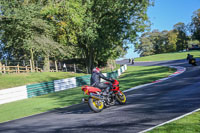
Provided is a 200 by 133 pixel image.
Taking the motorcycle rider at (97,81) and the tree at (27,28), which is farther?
the tree at (27,28)

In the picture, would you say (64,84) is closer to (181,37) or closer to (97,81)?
(97,81)

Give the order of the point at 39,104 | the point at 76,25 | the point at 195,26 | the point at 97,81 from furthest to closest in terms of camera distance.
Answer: the point at 195,26 < the point at 76,25 < the point at 39,104 < the point at 97,81

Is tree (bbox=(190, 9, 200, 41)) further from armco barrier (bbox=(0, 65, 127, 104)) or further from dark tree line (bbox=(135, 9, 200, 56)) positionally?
armco barrier (bbox=(0, 65, 127, 104))

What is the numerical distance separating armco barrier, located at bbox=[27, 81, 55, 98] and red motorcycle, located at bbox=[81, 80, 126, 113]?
11.9 metres

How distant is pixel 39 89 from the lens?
19938 millimetres

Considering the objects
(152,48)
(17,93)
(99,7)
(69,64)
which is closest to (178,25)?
(152,48)

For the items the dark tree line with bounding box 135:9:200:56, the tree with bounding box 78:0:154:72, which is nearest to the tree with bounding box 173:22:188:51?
the dark tree line with bounding box 135:9:200:56

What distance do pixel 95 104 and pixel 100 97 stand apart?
14.0 inches

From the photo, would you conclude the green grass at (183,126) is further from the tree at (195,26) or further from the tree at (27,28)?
the tree at (195,26)


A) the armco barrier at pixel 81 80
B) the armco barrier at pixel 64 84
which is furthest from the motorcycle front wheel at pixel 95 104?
the armco barrier at pixel 81 80

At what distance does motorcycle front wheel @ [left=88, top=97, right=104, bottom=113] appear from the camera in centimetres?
837

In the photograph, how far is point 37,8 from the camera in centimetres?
2881

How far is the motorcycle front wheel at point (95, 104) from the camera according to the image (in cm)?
837

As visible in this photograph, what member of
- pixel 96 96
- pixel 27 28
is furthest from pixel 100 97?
pixel 27 28
